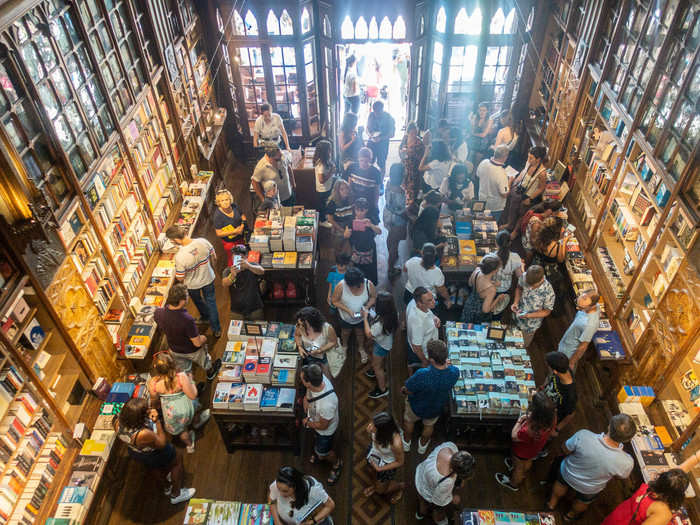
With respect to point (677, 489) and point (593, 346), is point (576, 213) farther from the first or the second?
point (677, 489)

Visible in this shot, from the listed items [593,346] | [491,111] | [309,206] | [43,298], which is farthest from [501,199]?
[43,298]

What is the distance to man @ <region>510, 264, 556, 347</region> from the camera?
5906 millimetres

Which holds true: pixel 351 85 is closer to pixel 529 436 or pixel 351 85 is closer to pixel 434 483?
pixel 529 436

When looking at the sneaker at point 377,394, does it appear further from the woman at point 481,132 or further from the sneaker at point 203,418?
the woman at point 481,132

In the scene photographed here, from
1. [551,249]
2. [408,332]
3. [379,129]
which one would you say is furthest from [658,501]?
[379,129]

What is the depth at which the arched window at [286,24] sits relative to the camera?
397 inches

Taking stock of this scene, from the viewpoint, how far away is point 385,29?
35.8 ft

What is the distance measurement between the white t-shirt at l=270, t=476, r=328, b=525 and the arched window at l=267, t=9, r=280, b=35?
9131 mm

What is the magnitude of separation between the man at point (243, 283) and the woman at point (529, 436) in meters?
3.86

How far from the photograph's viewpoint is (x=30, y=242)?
460 cm

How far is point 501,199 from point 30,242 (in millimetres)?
6570

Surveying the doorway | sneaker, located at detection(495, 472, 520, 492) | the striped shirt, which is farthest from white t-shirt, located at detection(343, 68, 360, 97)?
sneaker, located at detection(495, 472, 520, 492)

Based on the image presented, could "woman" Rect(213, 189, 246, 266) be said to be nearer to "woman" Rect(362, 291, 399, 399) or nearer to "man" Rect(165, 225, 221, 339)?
"man" Rect(165, 225, 221, 339)

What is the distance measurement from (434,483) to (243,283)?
3.71m
